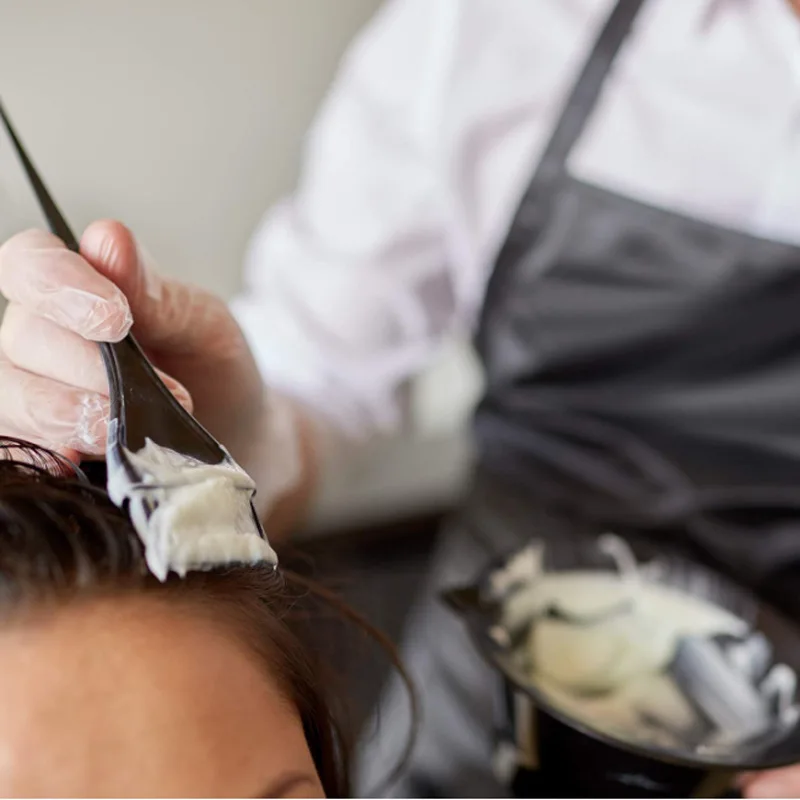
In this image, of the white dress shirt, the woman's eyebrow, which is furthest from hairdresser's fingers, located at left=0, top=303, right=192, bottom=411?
the white dress shirt

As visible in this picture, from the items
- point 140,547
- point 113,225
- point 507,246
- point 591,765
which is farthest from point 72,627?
point 507,246

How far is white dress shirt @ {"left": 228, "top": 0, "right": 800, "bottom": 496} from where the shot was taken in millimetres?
678

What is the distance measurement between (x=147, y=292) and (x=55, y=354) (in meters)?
0.06

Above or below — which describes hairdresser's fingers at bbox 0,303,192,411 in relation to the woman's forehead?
above

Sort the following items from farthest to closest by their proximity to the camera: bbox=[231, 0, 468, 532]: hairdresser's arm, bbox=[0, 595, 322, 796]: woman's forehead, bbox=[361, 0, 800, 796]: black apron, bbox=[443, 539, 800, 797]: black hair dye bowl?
bbox=[231, 0, 468, 532]: hairdresser's arm
bbox=[361, 0, 800, 796]: black apron
bbox=[443, 539, 800, 797]: black hair dye bowl
bbox=[0, 595, 322, 796]: woman's forehead

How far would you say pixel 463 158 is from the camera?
763mm

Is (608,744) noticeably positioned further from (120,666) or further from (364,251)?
(364,251)

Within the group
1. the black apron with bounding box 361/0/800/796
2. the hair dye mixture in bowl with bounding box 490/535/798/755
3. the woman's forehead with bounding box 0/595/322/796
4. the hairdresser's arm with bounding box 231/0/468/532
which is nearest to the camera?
the woman's forehead with bounding box 0/595/322/796

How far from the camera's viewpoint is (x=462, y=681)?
2.16 ft

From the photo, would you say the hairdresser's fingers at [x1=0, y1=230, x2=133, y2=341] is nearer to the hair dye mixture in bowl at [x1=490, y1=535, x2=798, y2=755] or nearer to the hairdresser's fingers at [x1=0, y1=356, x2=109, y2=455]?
the hairdresser's fingers at [x1=0, y1=356, x2=109, y2=455]

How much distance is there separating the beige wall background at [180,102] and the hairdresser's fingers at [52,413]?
22 cm

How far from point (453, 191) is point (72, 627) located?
54cm

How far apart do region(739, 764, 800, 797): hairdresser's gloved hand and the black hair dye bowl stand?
1 cm

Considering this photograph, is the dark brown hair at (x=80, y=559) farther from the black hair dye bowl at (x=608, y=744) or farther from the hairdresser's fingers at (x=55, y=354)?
the black hair dye bowl at (x=608, y=744)
